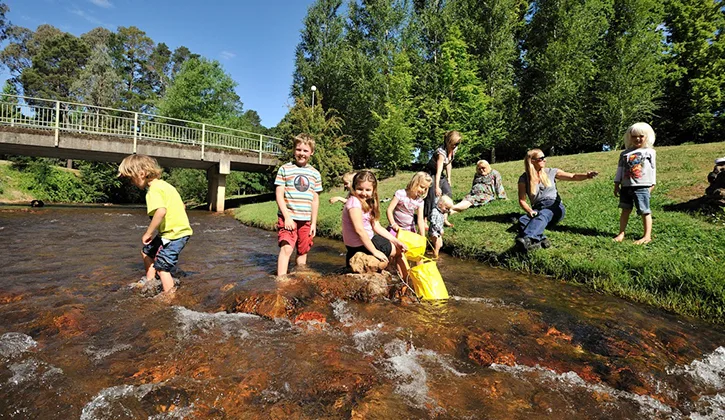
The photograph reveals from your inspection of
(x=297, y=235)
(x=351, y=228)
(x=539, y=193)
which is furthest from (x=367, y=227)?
(x=539, y=193)

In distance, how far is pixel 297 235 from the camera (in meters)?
5.05

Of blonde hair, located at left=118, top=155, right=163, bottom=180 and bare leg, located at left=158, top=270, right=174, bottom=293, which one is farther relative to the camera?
bare leg, located at left=158, top=270, right=174, bottom=293

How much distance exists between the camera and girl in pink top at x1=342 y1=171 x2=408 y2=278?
4569 mm

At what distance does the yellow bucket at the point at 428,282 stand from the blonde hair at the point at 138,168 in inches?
132

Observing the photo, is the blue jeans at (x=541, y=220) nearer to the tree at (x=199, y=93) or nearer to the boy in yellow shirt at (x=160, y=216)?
the boy in yellow shirt at (x=160, y=216)

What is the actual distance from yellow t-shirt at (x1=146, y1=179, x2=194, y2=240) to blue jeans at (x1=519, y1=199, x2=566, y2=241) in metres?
5.50

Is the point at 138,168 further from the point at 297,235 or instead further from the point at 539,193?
the point at 539,193

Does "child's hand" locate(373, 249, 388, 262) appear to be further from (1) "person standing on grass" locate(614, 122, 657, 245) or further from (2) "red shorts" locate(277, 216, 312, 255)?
(1) "person standing on grass" locate(614, 122, 657, 245)

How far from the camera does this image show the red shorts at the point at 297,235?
15.7ft

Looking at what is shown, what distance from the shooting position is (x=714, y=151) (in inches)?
441

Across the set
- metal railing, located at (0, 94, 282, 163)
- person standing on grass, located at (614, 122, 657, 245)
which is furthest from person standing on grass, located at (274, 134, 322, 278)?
metal railing, located at (0, 94, 282, 163)

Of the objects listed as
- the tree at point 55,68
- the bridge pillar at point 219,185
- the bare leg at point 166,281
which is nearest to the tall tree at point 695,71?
the bridge pillar at point 219,185

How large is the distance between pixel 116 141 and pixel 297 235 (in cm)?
1990

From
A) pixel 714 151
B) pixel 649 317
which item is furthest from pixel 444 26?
pixel 649 317
